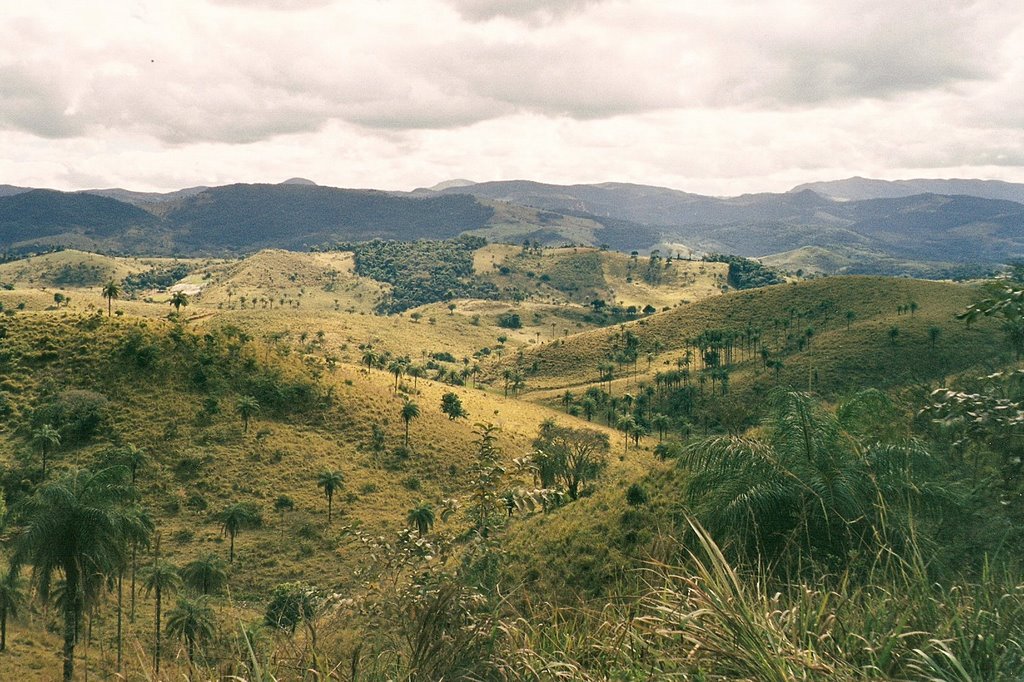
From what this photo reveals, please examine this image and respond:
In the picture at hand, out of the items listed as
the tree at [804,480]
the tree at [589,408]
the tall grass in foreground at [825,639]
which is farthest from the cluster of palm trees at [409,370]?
the tall grass in foreground at [825,639]

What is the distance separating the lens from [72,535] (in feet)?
108

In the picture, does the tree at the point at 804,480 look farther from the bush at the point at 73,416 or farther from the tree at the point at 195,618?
Answer: the bush at the point at 73,416

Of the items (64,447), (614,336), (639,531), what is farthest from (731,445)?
(614,336)

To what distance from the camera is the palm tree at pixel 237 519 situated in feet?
214

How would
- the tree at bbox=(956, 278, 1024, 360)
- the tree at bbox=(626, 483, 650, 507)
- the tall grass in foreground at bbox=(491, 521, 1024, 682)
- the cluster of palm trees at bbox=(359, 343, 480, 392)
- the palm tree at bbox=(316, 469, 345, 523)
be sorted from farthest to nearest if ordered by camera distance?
1. the cluster of palm trees at bbox=(359, 343, 480, 392)
2. the palm tree at bbox=(316, 469, 345, 523)
3. the tree at bbox=(626, 483, 650, 507)
4. the tree at bbox=(956, 278, 1024, 360)
5. the tall grass in foreground at bbox=(491, 521, 1024, 682)

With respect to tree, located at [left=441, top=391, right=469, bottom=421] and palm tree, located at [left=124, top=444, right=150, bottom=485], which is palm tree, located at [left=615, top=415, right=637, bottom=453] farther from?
palm tree, located at [left=124, top=444, right=150, bottom=485]

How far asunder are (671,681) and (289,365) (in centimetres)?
10437

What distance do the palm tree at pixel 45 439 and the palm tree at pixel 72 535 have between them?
45.5 m

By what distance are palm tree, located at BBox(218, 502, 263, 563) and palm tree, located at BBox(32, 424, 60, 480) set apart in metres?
20.1

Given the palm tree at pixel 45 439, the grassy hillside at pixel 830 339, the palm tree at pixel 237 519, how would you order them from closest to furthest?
the palm tree at pixel 237 519, the palm tree at pixel 45 439, the grassy hillside at pixel 830 339

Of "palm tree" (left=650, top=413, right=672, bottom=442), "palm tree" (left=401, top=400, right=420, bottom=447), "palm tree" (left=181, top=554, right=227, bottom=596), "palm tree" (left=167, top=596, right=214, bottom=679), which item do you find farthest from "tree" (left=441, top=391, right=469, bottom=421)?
"palm tree" (left=167, top=596, right=214, bottom=679)

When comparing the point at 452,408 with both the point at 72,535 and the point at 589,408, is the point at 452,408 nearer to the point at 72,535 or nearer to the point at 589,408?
the point at 589,408

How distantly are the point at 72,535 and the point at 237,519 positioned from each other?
111 ft

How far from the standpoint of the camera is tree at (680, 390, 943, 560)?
1107cm
